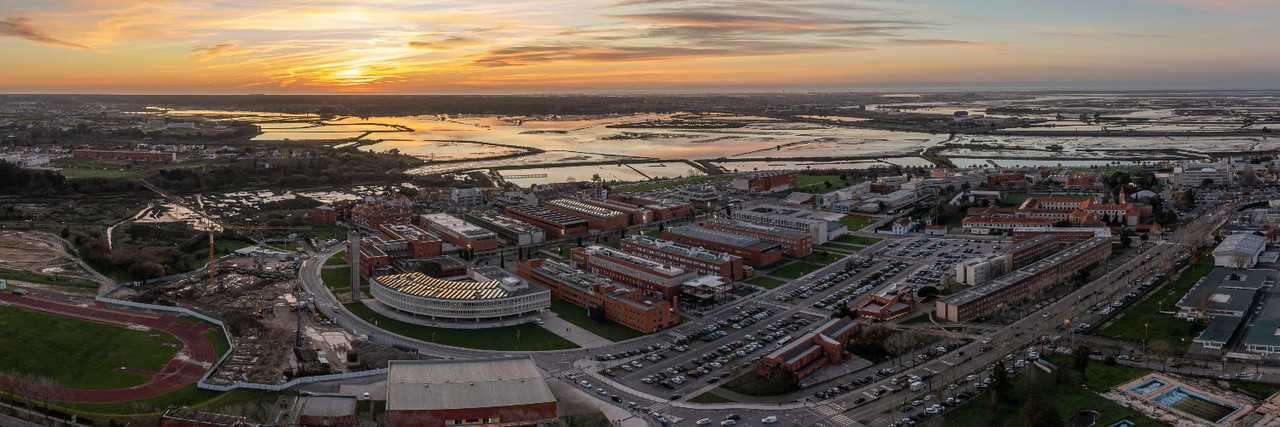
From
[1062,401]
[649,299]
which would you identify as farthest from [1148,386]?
[649,299]

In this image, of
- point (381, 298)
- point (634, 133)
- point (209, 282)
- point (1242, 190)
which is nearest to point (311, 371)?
point (381, 298)

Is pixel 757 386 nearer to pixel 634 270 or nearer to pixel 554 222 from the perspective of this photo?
pixel 634 270

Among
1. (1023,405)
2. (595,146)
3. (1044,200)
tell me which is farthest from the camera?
(595,146)

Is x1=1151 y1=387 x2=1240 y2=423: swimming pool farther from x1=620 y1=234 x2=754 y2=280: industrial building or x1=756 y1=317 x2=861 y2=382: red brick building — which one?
x1=620 y1=234 x2=754 y2=280: industrial building

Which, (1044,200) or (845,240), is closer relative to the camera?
(845,240)

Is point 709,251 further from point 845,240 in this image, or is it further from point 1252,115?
point 1252,115
